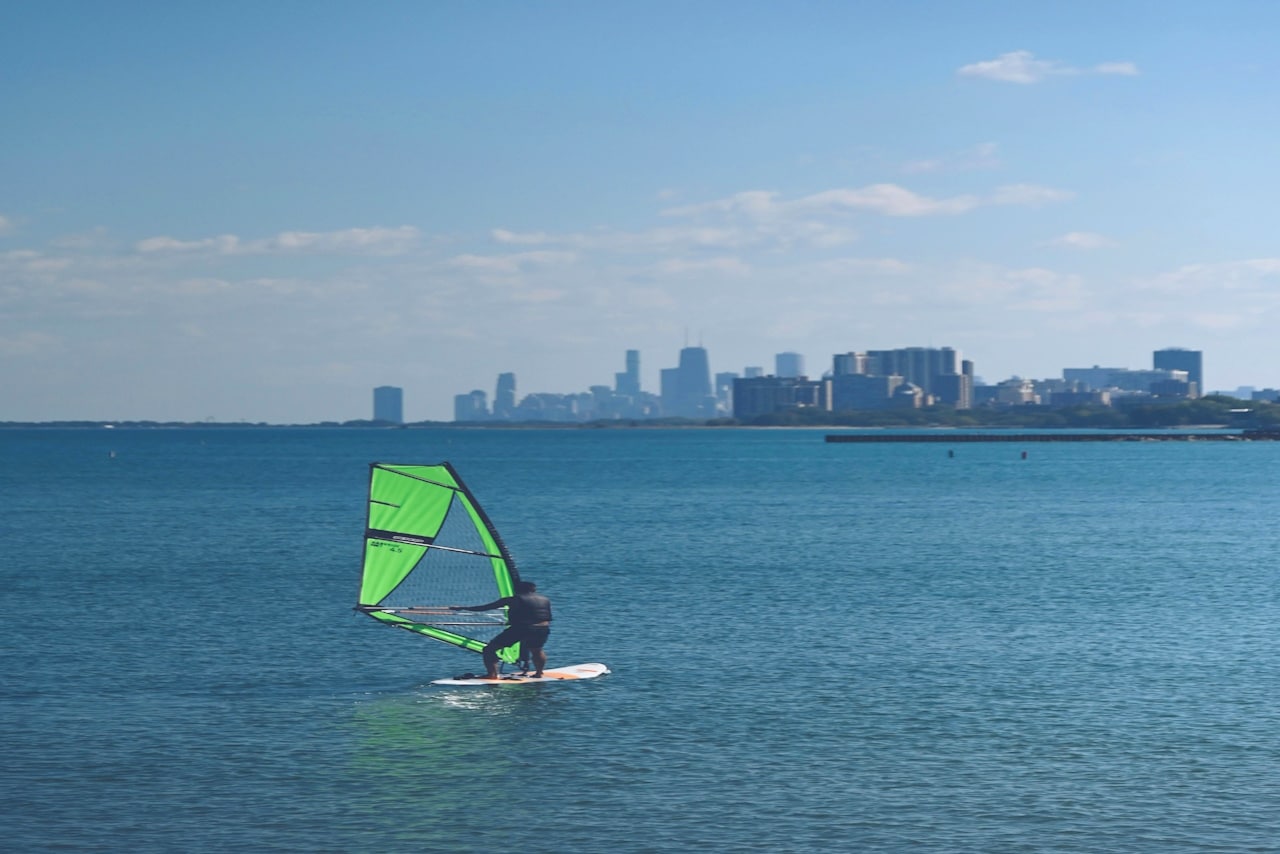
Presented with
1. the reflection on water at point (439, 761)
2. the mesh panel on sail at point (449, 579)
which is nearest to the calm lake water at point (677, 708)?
the reflection on water at point (439, 761)

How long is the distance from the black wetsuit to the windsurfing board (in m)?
0.49

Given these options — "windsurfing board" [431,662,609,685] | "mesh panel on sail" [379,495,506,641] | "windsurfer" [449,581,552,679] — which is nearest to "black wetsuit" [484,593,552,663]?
"windsurfer" [449,581,552,679]

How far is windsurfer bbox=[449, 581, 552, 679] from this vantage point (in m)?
30.0

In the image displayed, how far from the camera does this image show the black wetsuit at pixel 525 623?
30.0 meters

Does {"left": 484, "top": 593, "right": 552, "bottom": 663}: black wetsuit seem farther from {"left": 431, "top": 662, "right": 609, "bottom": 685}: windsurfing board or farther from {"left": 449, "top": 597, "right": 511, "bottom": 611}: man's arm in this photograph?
{"left": 431, "top": 662, "right": 609, "bottom": 685}: windsurfing board

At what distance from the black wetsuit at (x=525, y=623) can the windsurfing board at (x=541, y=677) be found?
490mm

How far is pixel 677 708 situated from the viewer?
2850cm

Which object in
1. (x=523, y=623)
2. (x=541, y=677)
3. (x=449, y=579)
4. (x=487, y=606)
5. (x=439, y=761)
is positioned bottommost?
(x=439, y=761)

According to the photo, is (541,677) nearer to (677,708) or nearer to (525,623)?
(525,623)

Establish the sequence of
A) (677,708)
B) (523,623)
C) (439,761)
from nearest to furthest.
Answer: (439,761), (677,708), (523,623)

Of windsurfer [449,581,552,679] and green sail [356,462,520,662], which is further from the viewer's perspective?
green sail [356,462,520,662]

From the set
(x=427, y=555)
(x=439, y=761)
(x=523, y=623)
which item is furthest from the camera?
(x=427, y=555)

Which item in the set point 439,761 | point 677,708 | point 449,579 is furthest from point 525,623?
point 439,761

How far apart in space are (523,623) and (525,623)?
0.13ft
